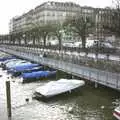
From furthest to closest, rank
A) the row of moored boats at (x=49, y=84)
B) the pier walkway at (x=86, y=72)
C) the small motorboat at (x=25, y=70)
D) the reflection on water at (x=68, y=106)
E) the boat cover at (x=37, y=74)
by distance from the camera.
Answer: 1. the small motorboat at (x=25, y=70)
2. the boat cover at (x=37, y=74)
3. the row of moored boats at (x=49, y=84)
4. the pier walkway at (x=86, y=72)
5. the reflection on water at (x=68, y=106)

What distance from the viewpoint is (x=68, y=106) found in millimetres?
29359

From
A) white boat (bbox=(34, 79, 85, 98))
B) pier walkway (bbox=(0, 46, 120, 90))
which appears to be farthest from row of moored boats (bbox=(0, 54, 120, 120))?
pier walkway (bbox=(0, 46, 120, 90))

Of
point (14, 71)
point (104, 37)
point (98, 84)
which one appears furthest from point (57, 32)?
point (98, 84)

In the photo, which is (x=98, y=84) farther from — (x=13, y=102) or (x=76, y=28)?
(x=76, y=28)

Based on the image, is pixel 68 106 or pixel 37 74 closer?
pixel 68 106

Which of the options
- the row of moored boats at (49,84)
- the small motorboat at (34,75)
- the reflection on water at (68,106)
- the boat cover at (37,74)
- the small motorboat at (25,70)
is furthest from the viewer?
the small motorboat at (25,70)

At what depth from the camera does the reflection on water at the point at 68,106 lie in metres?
26.1

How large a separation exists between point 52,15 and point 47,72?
114848mm

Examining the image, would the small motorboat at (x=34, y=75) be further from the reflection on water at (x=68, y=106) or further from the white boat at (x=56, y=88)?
the white boat at (x=56, y=88)

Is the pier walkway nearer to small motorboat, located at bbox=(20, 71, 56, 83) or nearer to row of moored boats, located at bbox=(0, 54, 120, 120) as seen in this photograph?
row of moored boats, located at bbox=(0, 54, 120, 120)

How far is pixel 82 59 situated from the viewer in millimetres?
41031

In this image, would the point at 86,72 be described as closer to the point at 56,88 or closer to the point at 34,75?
the point at 56,88

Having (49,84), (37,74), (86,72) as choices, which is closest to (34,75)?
(37,74)

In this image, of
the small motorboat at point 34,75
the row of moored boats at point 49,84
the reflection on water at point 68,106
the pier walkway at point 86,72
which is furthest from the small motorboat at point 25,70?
the reflection on water at point 68,106
